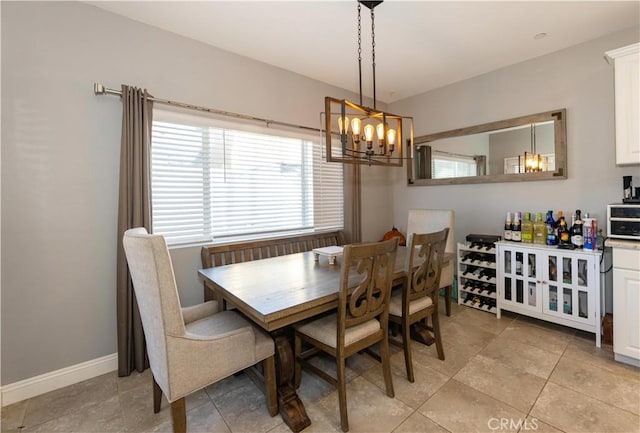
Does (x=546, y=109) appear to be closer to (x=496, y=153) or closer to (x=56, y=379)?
(x=496, y=153)

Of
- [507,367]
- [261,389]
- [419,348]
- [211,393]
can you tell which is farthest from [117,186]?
[507,367]

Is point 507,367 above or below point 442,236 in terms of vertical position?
below

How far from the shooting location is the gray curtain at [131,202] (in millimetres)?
2188

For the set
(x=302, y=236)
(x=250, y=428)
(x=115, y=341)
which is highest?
(x=302, y=236)

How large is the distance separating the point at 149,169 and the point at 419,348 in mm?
2708

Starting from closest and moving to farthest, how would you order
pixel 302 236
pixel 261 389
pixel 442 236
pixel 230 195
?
1. pixel 261 389
2. pixel 442 236
3. pixel 230 195
4. pixel 302 236

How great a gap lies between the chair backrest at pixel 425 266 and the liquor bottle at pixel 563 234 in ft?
4.68

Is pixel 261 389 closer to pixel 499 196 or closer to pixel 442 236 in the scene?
pixel 442 236

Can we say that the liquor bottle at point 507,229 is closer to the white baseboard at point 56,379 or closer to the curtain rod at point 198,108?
the curtain rod at point 198,108

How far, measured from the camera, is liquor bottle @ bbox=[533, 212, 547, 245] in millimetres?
2885

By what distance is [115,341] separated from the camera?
2.30 m

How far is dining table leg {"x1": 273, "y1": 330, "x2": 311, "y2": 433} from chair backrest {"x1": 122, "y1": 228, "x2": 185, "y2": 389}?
2.00 ft

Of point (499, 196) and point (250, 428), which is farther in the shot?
point (499, 196)

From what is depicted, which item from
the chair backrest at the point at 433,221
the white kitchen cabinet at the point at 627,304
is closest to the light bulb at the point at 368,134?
the chair backrest at the point at 433,221
